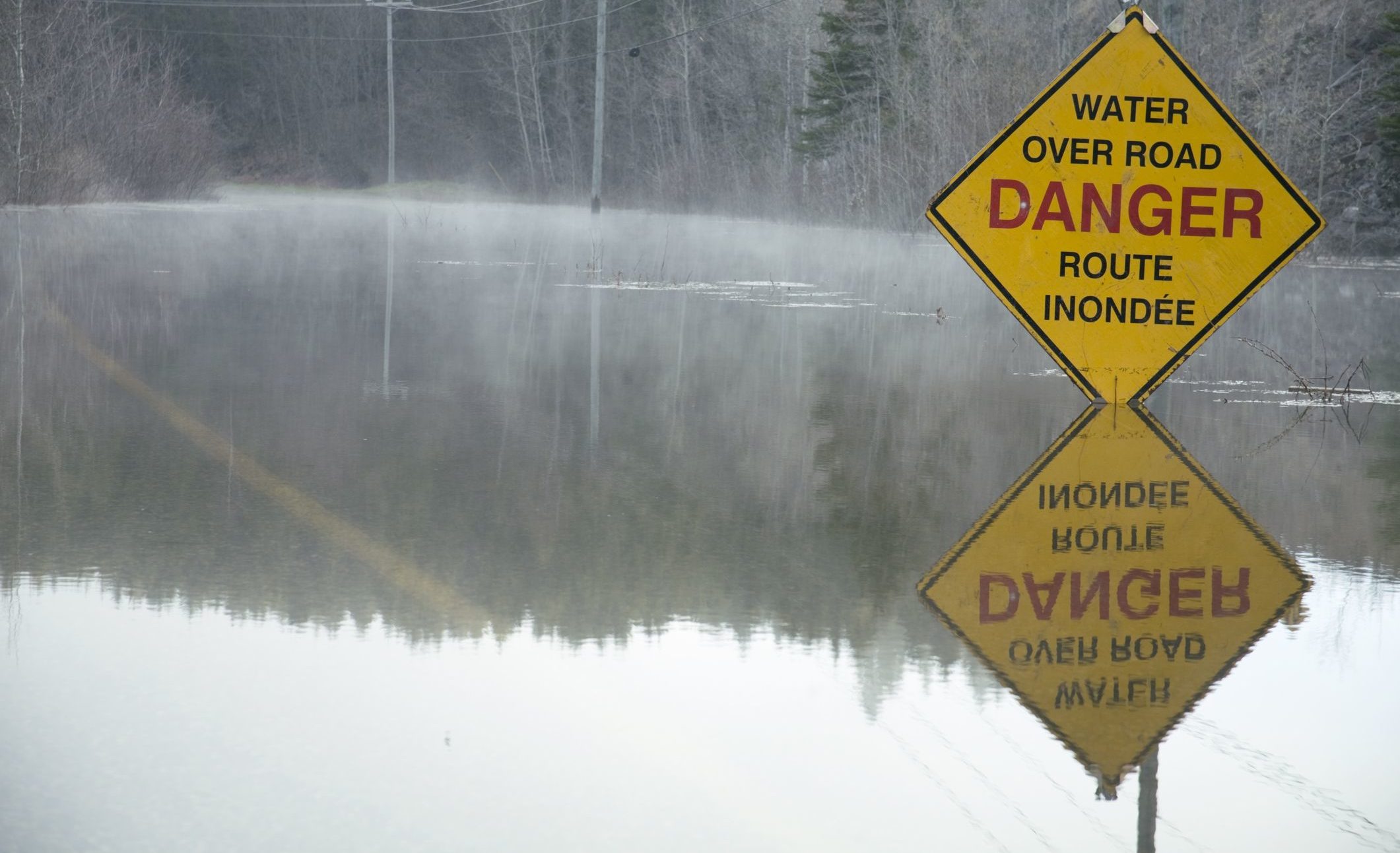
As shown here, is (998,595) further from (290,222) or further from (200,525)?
(290,222)

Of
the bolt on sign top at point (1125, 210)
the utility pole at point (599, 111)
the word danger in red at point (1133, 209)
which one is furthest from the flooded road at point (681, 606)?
the utility pole at point (599, 111)

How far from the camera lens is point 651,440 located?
8.80 meters

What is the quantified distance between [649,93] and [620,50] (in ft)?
19.6

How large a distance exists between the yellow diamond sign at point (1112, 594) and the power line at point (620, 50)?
51.4 m

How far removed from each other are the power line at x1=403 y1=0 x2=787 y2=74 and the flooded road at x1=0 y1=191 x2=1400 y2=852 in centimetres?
4873

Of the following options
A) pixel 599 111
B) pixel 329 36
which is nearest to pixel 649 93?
pixel 599 111

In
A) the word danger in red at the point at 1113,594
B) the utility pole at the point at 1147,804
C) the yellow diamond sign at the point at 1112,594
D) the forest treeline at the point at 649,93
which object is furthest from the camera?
the forest treeline at the point at 649,93

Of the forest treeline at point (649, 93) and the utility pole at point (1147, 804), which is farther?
the forest treeline at point (649, 93)

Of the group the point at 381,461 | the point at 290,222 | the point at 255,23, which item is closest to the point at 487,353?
the point at 381,461

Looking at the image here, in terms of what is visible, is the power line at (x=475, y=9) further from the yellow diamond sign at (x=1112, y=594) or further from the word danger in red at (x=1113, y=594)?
the word danger in red at (x=1113, y=594)

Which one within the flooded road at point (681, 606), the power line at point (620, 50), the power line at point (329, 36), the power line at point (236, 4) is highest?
the power line at point (236, 4)

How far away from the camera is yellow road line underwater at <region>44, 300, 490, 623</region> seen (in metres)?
5.42

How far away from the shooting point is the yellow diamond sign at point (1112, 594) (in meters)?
4.43

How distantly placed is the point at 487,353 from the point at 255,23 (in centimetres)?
8931
